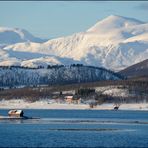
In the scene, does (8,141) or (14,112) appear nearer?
(8,141)

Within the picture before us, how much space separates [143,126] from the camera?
131750mm

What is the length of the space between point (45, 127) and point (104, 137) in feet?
73.7

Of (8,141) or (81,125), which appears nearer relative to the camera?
(8,141)

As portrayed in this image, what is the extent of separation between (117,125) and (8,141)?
133 feet

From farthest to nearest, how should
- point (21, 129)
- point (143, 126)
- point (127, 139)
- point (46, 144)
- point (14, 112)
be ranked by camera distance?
point (14, 112) → point (143, 126) → point (21, 129) → point (127, 139) → point (46, 144)

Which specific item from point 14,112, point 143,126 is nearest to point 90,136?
point 143,126

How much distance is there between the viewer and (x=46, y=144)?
93.3 m

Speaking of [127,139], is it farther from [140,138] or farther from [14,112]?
[14,112]

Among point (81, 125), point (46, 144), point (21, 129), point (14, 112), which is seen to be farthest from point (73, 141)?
point (14, 112)

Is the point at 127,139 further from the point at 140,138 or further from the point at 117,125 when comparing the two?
the point at 117,125

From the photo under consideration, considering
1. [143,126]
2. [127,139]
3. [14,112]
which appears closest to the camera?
[127,139]

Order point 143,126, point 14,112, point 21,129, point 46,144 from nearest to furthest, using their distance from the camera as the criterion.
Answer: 1. point 46,144
2. point 21,129
3. point 143,126
4. point 14,112

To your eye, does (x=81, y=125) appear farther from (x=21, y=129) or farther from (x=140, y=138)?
(x=140, y=138)

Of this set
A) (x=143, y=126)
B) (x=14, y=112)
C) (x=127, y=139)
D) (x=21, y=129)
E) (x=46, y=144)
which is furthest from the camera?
(x=14, y=112)
